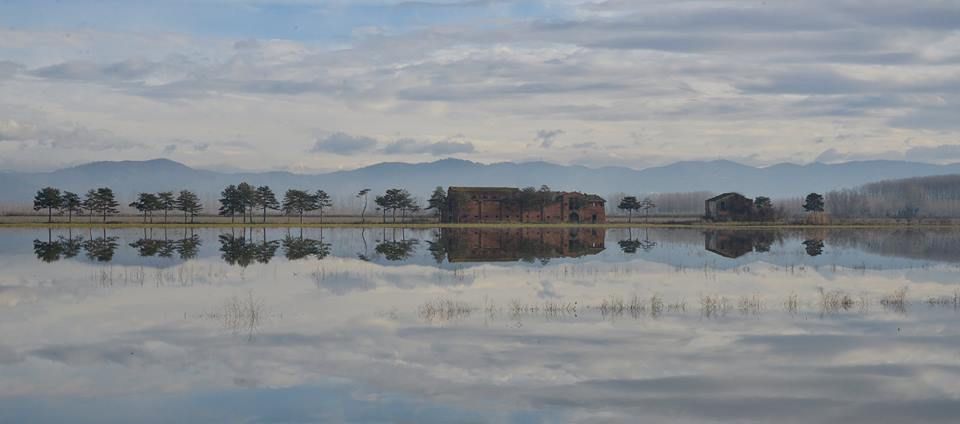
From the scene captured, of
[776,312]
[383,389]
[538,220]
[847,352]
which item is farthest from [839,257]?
[538,220]

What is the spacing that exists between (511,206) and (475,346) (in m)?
103

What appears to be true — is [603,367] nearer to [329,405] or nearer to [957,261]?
[329,405]

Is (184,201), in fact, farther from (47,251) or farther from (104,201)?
(47,251)

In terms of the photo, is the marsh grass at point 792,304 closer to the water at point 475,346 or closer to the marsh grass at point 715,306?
the water at point 475,346

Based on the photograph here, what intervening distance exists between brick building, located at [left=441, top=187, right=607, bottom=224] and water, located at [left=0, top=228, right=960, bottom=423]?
267 ft

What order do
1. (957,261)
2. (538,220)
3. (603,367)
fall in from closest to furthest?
(603,367) < (957,261) < (538,220)

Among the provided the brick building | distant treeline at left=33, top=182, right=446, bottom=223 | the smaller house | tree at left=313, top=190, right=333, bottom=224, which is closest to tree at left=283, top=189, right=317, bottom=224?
distant treeline at left=33, top=182, right=446, bottom=223

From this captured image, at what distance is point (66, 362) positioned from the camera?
1819 cm

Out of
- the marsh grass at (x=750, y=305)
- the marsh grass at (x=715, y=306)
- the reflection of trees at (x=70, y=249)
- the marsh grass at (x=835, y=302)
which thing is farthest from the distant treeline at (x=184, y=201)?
the marsh grass at (x=835, y=302)

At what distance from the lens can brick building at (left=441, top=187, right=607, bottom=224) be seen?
394ft

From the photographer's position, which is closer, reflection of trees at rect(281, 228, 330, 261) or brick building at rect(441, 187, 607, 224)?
reflection of trees at rect(281, 228, 330, 261)

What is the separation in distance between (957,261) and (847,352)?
31.1 m

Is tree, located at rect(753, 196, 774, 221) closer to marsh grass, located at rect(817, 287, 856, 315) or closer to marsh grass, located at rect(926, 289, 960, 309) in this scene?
marsh grass, located at rect(817, 287, 856, 315)

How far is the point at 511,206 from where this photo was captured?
122688 millimetres
